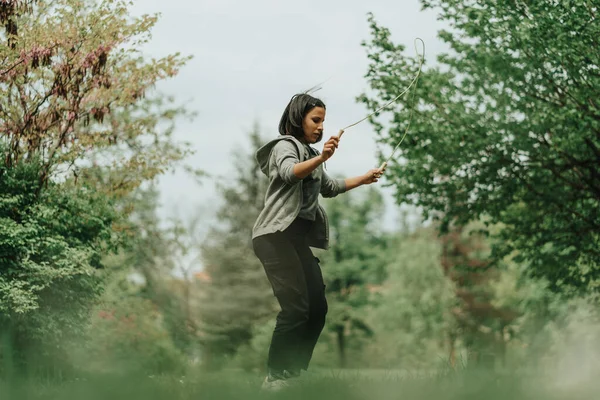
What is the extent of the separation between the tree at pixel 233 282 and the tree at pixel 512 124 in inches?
712

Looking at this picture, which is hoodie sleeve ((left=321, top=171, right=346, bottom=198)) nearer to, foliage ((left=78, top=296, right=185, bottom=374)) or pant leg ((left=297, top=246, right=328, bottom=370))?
pant leg ((left=297, top=246, right=328, bottom=370))

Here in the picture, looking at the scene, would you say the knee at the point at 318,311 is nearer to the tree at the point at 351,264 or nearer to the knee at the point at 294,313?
the knee at the point at 294,313

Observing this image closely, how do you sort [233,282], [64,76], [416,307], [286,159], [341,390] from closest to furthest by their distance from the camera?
[341,390] → [286,159] → [64,76] → [233,282] → [416,307]

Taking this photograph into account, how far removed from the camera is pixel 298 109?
580 cm

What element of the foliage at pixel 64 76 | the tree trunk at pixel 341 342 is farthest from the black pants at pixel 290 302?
the tree trunk at pixel 341 342

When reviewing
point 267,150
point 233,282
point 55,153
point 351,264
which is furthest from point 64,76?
point 351,264

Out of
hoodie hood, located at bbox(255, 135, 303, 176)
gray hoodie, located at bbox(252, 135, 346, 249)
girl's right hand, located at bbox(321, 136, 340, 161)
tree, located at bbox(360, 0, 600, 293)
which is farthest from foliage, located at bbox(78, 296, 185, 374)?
tree, located at bbox(360, 0, 600, 293)

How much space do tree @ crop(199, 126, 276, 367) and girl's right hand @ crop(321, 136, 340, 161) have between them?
97.3ft

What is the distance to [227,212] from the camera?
37188 millimetres

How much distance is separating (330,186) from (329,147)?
3.78 ft

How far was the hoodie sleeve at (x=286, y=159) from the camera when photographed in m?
5.23

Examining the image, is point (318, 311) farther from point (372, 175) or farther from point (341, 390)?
point (372, 175)

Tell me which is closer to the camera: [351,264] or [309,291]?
[309,291]

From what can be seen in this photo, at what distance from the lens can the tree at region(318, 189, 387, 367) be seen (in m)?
47.5
